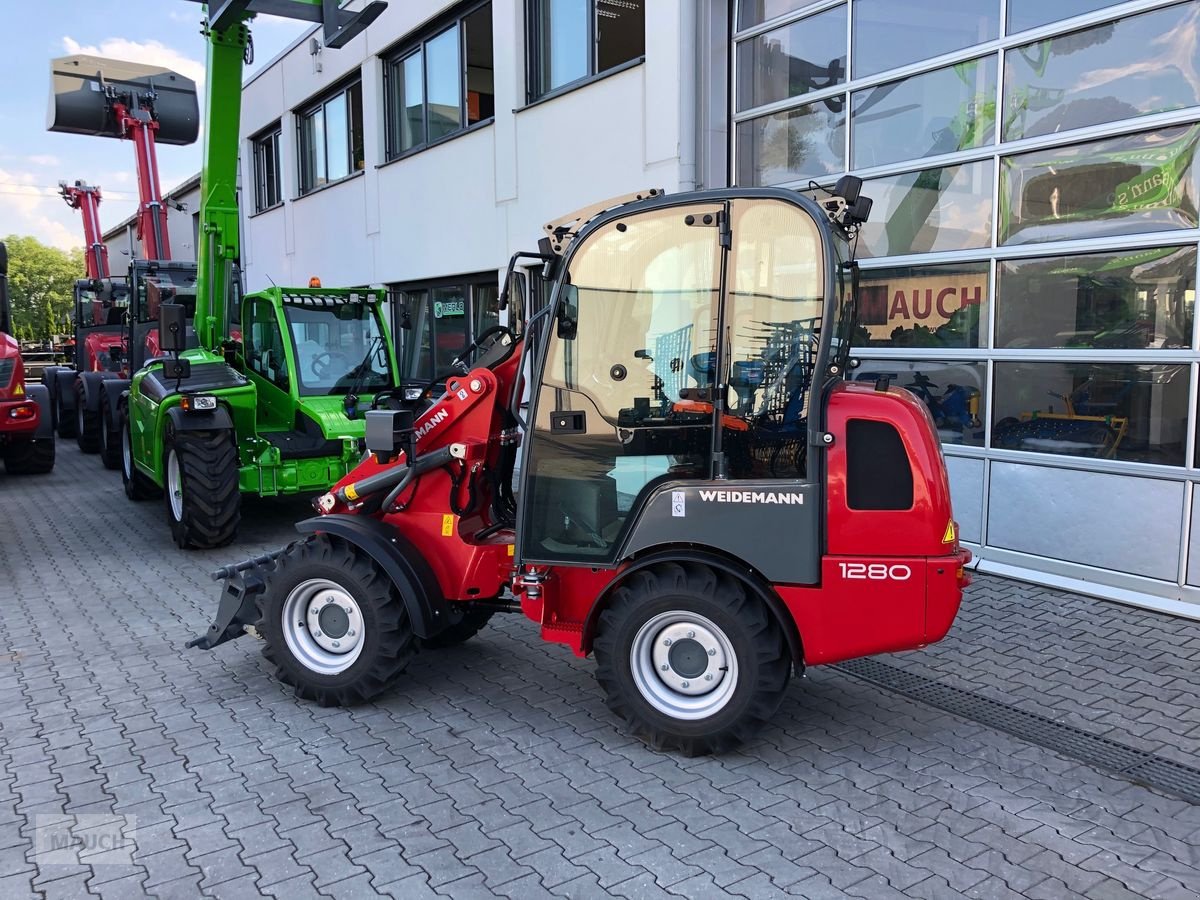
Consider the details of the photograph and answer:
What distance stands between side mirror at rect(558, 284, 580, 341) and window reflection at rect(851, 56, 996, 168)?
14.4 feet

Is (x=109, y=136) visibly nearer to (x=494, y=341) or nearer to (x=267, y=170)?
(x=267, y=170)

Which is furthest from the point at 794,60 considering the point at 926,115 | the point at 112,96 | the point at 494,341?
the point at 112,96

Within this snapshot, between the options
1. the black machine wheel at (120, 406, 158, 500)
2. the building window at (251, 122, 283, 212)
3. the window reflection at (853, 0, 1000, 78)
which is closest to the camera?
the window reflection at (853, 0, 1000, 78)

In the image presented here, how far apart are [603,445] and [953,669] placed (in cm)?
247

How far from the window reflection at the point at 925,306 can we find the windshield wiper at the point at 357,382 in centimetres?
443

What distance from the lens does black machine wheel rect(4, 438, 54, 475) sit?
453 inches

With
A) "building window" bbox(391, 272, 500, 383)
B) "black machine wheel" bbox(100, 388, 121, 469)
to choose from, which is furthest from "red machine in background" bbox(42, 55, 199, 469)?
"building window" bbox(391, 272, 500, 383)

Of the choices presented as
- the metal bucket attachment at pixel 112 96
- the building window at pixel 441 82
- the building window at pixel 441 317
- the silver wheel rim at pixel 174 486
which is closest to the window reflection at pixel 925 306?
the building window at pixel 441 317

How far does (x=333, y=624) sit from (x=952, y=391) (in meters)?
4.96

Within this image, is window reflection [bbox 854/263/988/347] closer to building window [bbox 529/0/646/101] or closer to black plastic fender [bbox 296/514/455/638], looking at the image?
building window [bbox 529/0/646/101]

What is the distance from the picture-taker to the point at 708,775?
3775 mm

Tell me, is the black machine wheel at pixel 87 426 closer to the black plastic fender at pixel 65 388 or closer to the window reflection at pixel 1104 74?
the black plastic fender at pixel 65 388

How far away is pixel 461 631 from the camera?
517 centimetres

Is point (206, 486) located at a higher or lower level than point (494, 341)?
lower
